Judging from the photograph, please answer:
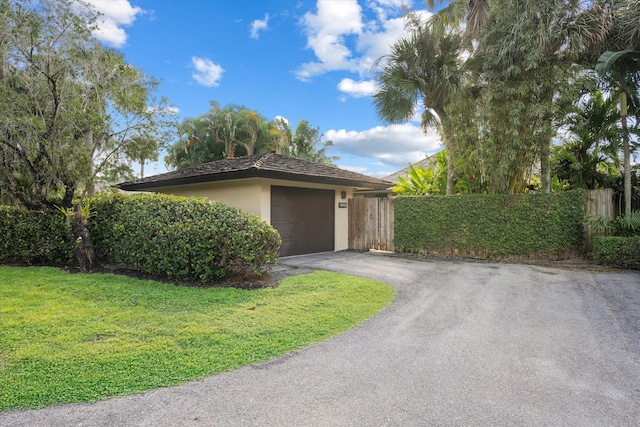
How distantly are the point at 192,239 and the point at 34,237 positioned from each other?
6169mm

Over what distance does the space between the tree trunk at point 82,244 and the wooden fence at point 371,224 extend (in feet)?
26.1

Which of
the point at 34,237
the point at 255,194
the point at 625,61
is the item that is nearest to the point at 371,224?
the point at 255,194

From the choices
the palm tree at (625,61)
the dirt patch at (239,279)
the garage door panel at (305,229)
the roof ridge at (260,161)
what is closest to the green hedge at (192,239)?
the dirt patch at (239,279)

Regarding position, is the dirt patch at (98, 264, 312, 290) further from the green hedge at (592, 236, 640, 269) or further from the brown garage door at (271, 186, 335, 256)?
the green hedge at (592, 236, 640, 269)

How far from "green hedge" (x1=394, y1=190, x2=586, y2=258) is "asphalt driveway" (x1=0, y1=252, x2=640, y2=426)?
4111 mm

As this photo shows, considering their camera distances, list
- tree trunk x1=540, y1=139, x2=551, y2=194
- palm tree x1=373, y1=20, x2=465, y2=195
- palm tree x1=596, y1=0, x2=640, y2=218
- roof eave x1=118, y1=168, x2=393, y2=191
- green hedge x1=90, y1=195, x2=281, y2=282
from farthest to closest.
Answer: palm tree x1=373, y1=20, x2=465, y2=195
tree trunk x1=540, y1=139, x2=551, y2=194
roof eave x1=118, y1=168, x2=393, y2=191
palm tree x1=596, y1=0, x2=640, y2=218
green hedge x1=90, y1=195, x2=281, y2=282

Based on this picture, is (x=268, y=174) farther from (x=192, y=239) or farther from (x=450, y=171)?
(x=450, y=171)

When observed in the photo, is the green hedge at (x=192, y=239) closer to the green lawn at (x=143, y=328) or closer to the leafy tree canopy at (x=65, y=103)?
the green lawn at (x=143, y=328)

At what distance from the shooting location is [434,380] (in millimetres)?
3006

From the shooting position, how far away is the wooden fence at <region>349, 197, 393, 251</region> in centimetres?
1168

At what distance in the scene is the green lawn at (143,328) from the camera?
116 inches

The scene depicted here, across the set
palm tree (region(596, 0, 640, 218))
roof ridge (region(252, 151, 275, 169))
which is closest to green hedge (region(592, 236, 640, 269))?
palm tree (region(596, 0, 640, 218))

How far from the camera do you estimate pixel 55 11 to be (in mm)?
6984

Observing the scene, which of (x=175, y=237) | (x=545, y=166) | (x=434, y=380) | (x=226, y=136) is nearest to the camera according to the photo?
(x=434, y=380)
